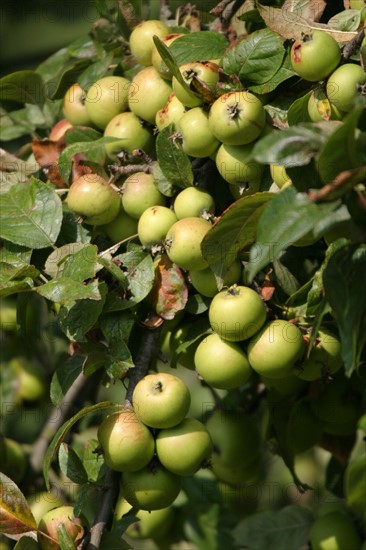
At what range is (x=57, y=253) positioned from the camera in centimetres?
119

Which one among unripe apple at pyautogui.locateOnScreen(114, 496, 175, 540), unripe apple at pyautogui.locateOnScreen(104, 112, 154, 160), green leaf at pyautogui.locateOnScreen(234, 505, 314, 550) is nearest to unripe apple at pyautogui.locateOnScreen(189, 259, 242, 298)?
unripe apple at pyautogui.locateOnScreen(104, 112, 154, 160)

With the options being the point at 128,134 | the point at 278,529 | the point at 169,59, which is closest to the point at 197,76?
the point at 169,59

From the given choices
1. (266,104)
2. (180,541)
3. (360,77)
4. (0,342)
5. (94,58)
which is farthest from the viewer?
(0,342)

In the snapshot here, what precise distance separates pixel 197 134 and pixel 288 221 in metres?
0.32

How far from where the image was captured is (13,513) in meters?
1.16

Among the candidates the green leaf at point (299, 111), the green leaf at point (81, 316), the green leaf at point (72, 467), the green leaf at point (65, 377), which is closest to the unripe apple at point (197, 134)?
the green leaf at point (299, 111)

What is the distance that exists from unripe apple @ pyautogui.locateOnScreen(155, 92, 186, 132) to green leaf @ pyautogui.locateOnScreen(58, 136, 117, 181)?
10 cm

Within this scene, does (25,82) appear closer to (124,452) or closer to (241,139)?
(241,139)

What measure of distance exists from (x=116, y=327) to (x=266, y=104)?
368 mm

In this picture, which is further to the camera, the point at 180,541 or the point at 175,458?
the point at 180,541

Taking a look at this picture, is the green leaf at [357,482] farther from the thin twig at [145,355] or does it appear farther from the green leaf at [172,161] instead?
the green leaf at [172,161]

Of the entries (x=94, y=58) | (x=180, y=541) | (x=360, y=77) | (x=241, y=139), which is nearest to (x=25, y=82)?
(x=94, y=58)

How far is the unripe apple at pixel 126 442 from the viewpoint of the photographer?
1.09 m

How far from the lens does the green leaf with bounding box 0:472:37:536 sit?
116cm
